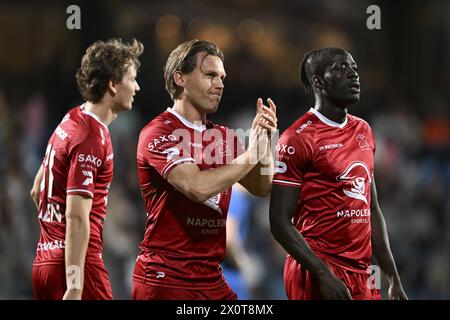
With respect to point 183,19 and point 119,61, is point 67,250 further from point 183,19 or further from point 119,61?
point 183,19

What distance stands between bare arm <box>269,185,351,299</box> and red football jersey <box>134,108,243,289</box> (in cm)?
33

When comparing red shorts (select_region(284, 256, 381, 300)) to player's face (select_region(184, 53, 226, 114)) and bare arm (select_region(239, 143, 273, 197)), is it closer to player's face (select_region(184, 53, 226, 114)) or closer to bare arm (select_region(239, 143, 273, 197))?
bare arm (select_region(239, 143, 273, 197))

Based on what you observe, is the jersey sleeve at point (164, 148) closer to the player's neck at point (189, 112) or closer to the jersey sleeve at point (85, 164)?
the player's neck at point (189, 112)

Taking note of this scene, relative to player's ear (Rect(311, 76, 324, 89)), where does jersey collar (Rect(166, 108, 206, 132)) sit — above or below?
below

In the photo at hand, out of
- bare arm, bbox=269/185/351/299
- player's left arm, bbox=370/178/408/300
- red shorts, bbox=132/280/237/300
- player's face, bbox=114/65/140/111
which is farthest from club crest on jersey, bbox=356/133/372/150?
player's face, bbox=114/65/140/111

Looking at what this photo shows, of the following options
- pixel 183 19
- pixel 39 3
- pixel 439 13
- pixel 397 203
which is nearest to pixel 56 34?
pixel 39 3

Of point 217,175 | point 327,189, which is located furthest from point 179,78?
point 327,189

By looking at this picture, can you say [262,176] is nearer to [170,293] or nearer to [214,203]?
[214,203]

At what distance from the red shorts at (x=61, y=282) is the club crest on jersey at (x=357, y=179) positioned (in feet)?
5.39

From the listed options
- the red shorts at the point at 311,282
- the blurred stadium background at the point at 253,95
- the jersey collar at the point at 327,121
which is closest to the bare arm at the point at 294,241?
the red shorts at the point at 311,282

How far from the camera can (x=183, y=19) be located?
54.7 feet

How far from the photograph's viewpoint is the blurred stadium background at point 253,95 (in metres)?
10.7

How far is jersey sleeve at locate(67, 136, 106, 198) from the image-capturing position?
5613mm

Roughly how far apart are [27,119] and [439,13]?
28.3ft
